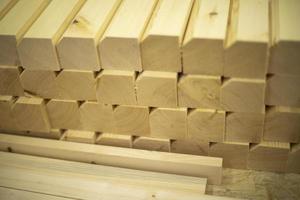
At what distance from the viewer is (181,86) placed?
146 cm

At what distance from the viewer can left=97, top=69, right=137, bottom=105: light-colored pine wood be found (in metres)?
1.48

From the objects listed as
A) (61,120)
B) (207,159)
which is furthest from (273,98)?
(61,120)

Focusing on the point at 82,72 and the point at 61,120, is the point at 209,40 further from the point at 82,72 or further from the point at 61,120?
the point at 61,120

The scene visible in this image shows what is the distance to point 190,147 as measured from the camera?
167 cm

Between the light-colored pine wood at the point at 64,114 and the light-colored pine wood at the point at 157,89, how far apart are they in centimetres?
30

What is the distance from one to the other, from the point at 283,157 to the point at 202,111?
39 centimetres

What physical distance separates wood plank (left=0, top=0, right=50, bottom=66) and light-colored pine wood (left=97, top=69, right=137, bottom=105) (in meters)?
0.34

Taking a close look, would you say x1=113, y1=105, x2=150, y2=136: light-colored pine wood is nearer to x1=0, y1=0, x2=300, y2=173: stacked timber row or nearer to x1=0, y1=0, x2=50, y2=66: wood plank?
x1=0, y1=0, x2=300, y2=173: stacked timber row

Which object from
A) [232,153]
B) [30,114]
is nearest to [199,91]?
[232,153]

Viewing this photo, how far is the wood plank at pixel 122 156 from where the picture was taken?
5.29ft

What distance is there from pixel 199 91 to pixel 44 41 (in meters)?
0.59

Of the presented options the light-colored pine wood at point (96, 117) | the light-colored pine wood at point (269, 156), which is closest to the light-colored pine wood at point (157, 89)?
the light-colored pine wood at point (96, 117)

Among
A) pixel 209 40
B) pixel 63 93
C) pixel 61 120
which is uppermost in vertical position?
pixel 209 40

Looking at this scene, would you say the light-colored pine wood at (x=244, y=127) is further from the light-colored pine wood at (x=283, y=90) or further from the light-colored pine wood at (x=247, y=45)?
the light-colored pine wood at (x=247, y=45)
